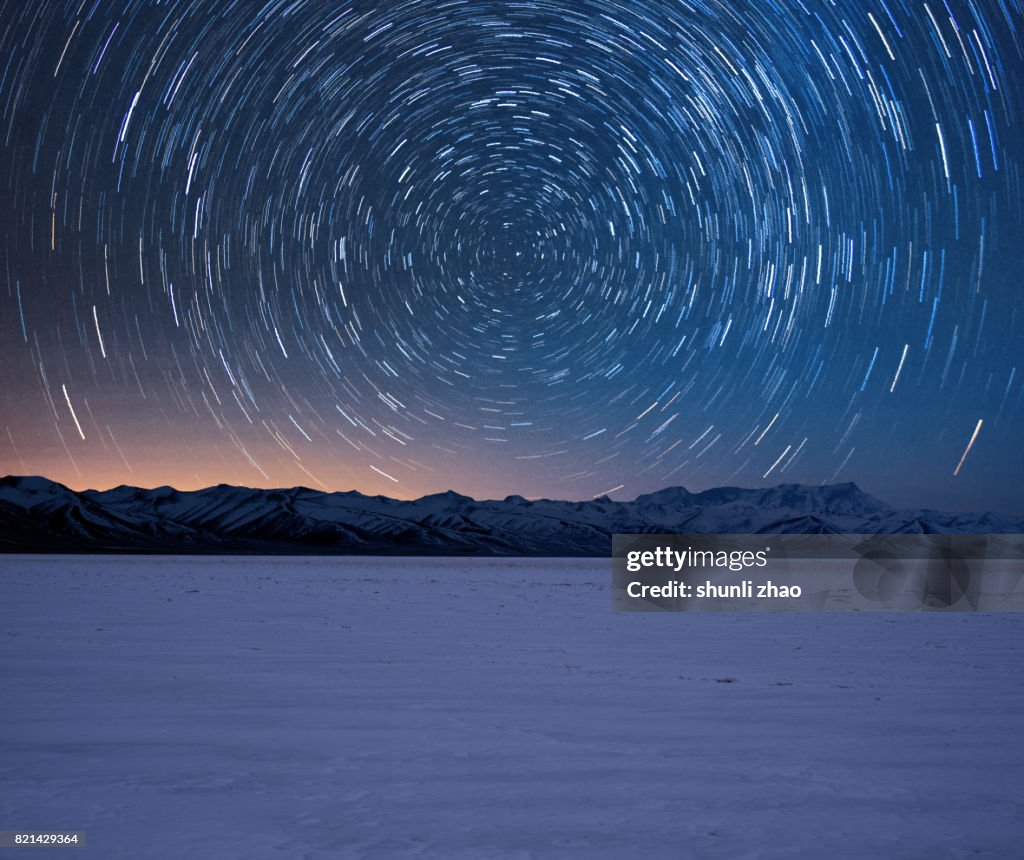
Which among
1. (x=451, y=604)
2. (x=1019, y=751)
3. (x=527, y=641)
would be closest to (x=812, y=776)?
(x=1019, y=751)

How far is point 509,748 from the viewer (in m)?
7.34

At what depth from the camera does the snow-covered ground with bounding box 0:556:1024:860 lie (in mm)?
5246

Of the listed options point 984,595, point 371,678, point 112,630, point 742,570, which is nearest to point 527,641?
point 371,678

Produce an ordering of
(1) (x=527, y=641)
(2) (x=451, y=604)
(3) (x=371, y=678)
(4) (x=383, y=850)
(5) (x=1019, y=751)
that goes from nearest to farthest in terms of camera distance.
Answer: (4) (x=383, y=850)
(5) (x=1019, y=751)
(3) (x=371, y=678)
(1) (x=527, y=641)
(2) (x=451, y=604)

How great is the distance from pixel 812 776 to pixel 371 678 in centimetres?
585

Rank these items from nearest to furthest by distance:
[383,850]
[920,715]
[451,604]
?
1. [383,850]
2. [920,715]
3. [451,604]

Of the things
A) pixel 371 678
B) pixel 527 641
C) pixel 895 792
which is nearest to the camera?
pixel 895 792

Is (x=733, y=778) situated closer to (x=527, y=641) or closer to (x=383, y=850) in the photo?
(x=383, y=850)

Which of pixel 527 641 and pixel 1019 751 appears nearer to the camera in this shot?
pixel 1019 751

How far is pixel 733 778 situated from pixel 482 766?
176 centimetres

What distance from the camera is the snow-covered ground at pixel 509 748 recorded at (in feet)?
17.2

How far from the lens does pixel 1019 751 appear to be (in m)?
7.38

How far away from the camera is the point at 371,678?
1102 cm

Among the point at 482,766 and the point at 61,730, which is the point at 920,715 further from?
the point at 61,730
